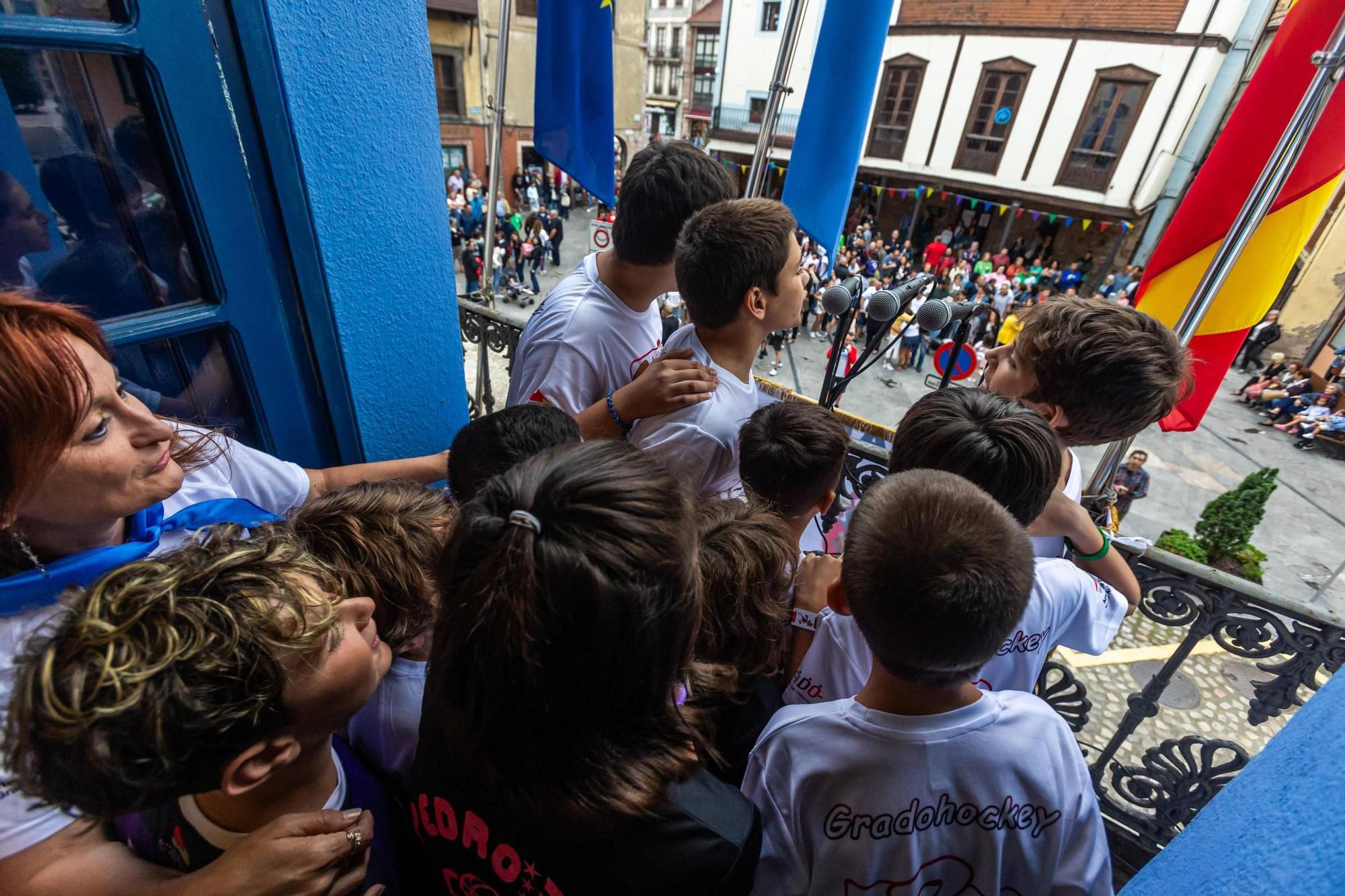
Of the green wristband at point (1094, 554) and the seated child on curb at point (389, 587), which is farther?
the green wristband at point (1094, 554)

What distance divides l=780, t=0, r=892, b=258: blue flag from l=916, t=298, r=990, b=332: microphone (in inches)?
45.8

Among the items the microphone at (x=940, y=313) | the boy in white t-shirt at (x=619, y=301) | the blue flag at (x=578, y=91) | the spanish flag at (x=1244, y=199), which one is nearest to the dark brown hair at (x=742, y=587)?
the boy in white t-shirt at (x=619, y=301)

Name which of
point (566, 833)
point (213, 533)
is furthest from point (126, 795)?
point (566, 833)

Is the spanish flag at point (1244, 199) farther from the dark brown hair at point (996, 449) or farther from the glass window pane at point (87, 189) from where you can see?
the glass window pane at point (87, 189)

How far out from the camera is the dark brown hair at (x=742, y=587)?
1.45 metres

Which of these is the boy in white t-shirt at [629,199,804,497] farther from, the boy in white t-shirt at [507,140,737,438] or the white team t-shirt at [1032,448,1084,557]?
the white team t-shirt at [1032,448,1084,557]

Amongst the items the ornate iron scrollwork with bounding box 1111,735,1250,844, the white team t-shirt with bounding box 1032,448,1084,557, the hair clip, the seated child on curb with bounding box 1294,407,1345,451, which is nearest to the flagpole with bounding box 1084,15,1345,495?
the white team t-shirt with bounding box 1032,448,1084,557

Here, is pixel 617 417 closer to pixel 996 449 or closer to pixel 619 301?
pixel 619 301

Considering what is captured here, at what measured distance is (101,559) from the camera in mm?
1170

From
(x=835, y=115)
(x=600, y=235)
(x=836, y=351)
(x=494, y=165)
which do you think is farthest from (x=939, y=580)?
(x=494, y=165)

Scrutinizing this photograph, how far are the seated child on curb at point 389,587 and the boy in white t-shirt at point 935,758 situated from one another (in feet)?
2.69

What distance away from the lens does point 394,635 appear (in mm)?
1401

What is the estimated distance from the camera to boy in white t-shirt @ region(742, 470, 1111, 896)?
3.71 ft

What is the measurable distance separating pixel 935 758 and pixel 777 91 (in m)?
3.17
